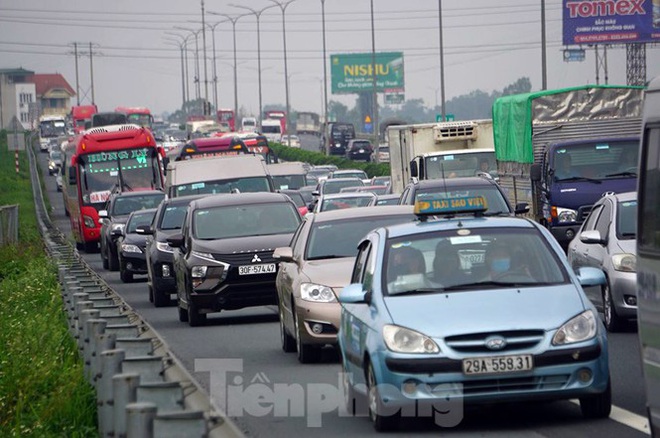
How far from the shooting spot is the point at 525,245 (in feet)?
36.7

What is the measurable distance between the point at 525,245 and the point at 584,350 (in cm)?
133

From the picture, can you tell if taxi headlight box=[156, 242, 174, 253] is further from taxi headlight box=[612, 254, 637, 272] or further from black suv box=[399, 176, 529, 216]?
taxi headlight box=[612, 254, 637, 272]

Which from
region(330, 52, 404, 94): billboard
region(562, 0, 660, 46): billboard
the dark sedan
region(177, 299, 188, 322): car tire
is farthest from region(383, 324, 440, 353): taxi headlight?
region(330, 52, 404, 94): billboard

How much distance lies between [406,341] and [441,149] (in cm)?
2969

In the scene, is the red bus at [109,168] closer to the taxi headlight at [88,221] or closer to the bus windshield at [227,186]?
the taxi headlight at [88,221]

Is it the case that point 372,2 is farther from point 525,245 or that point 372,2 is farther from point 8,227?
point 525,245

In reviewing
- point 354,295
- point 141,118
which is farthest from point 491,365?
point 141,118

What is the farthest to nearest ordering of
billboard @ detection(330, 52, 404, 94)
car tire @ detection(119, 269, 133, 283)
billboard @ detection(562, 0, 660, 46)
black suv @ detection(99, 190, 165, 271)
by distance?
billboard @ detection(330, 52, 404, 94)
billboard @ detection(562, 0, 660, 46)
black suv @ detection(99, 190, 165, 271)
car tire @ detection(119, 269, 133, 283)

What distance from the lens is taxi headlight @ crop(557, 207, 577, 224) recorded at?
27766 mm

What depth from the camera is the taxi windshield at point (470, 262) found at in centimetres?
1077

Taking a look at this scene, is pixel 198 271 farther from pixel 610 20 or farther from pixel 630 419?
pixel 610 20

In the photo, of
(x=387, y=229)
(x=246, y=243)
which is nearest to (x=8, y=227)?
(x=246, y=243)

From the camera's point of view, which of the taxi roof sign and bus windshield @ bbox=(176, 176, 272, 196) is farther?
bus windshield @ bbox=(176, 176, 272, 196)

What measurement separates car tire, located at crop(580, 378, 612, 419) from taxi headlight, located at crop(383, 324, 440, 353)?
107 centimetres
